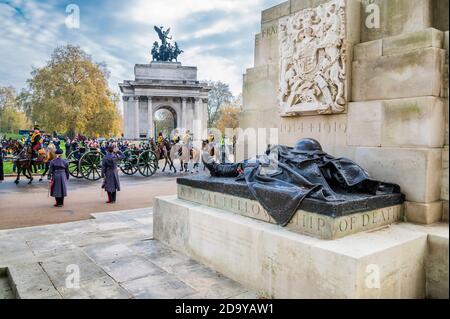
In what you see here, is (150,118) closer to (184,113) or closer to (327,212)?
(184,113)

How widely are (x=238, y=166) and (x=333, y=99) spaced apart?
60.1 inches

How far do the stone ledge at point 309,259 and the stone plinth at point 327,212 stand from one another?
0.08m

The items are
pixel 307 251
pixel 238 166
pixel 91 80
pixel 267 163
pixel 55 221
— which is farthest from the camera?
pixel 91 80

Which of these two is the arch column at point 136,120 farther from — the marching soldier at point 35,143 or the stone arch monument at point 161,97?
the marching soldier at point 35,143

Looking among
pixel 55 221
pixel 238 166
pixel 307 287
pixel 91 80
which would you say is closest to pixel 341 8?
pixel 238 166

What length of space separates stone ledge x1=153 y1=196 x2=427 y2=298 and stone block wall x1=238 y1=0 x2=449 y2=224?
694 mm

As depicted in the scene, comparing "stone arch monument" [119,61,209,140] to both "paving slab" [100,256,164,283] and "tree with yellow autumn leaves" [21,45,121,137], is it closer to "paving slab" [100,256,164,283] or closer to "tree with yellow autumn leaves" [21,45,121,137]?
"tree with yellow autumn leaves" [21,45,121,137]

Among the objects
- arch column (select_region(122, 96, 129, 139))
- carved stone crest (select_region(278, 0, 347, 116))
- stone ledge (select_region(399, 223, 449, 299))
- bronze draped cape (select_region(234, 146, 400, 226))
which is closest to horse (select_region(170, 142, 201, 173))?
carved stone crest (select_region(278, 0, 347, 116))

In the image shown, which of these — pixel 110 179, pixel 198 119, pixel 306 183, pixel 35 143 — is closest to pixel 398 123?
pixel 306 183

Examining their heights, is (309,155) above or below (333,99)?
below

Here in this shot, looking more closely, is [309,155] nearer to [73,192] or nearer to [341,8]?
[341,8]

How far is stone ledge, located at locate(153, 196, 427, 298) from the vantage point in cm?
256
